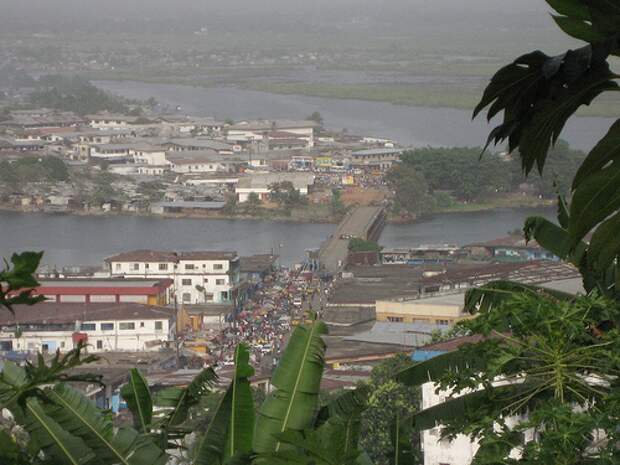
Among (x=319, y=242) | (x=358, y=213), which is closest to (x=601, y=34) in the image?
(x=319, y=242)

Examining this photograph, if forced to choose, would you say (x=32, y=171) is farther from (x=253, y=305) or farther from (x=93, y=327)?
(x=93, y=327)

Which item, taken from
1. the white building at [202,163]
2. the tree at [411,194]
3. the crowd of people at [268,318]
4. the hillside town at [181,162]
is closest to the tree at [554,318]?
the crowd of people at [268,318]

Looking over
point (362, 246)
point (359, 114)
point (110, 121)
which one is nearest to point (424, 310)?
point (362, 246)

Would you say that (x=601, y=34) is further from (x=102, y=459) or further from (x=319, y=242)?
(x=319, y=242)

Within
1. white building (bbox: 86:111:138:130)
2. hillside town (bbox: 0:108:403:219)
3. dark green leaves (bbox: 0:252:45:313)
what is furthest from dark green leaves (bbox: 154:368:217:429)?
white building (bbox: 86:111:138:130)

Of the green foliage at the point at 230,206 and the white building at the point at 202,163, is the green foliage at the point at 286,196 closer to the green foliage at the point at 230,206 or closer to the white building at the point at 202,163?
the green foliage at the point at 230,206

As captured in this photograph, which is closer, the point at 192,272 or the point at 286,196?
the point at 192,272
